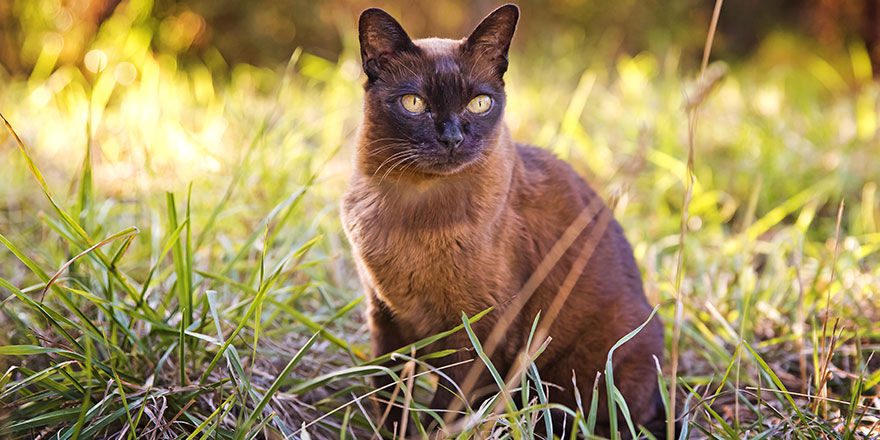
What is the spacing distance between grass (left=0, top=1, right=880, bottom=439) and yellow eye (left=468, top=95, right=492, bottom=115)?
510 millimetres

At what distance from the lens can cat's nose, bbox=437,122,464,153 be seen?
4.60 ft

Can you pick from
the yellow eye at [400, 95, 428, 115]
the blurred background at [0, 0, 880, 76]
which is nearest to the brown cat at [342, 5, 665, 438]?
the yellow eye at [400, 95, 428, 115]

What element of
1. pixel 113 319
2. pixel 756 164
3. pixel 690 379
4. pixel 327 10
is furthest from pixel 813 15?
pixel 113 319

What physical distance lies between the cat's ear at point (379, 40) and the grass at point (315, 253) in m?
0.44

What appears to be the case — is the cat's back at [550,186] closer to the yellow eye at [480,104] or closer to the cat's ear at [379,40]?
the yellow eye at [480,104]

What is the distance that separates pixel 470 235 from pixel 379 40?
0.53 m

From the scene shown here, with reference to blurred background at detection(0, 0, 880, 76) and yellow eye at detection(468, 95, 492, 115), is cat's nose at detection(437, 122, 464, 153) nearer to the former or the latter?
yellow eye at detection(468, 95, 492, 115)

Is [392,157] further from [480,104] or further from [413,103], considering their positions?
[480,104]

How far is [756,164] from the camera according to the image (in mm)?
3244

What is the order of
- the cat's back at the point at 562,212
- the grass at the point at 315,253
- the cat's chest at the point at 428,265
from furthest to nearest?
the cat's back at the point at 562,212 < the cat's chest at the point at 428,265 < the grass at the point at 315,253

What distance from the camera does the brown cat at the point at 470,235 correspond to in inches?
57.6

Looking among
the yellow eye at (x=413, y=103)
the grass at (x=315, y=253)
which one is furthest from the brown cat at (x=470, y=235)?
the grass at (x=315, y=253)

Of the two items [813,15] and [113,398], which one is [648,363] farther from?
[813,15]

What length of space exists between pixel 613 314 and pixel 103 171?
2493mm
